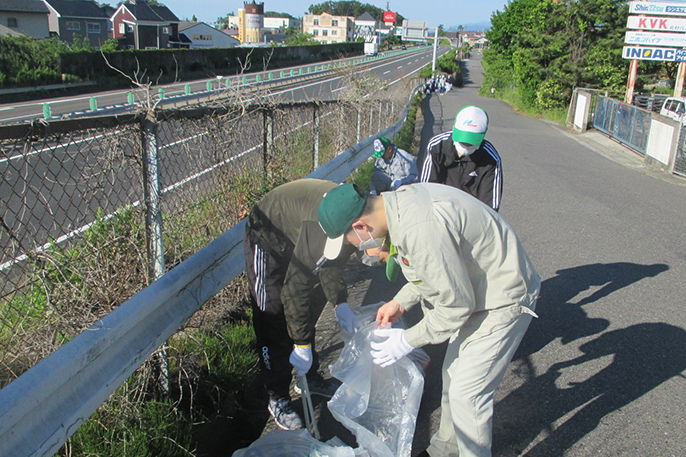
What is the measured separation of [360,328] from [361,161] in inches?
224

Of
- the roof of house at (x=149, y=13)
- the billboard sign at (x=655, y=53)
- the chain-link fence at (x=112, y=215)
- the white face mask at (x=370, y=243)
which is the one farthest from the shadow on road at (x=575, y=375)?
the roof of house at (x=149, y=13)

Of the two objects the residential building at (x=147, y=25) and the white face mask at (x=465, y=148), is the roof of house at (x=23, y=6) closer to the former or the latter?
the residential building at (x=147, y=25)

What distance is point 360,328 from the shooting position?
346cm

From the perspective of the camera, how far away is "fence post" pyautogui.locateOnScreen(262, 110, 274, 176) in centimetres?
524

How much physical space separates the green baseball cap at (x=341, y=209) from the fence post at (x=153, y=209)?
3.64 ft

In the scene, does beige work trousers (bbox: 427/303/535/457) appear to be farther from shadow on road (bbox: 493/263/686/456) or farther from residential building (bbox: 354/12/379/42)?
residential building (bbox: 354/12/379/42)

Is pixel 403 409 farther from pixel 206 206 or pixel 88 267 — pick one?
pixel 206 206

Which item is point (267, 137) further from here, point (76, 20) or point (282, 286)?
point (76, 20)

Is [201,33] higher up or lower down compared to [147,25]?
higher up

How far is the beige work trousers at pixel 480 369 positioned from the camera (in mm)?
2740

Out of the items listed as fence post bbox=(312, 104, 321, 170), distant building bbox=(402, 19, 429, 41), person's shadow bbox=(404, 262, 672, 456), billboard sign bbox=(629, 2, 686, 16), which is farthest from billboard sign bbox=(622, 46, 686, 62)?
distant building bbox=(402, 19, 429, 41)

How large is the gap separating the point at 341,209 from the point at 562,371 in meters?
2.56

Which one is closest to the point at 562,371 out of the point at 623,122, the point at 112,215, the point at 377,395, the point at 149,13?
the point at 377,395

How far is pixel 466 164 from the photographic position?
15.6ft
